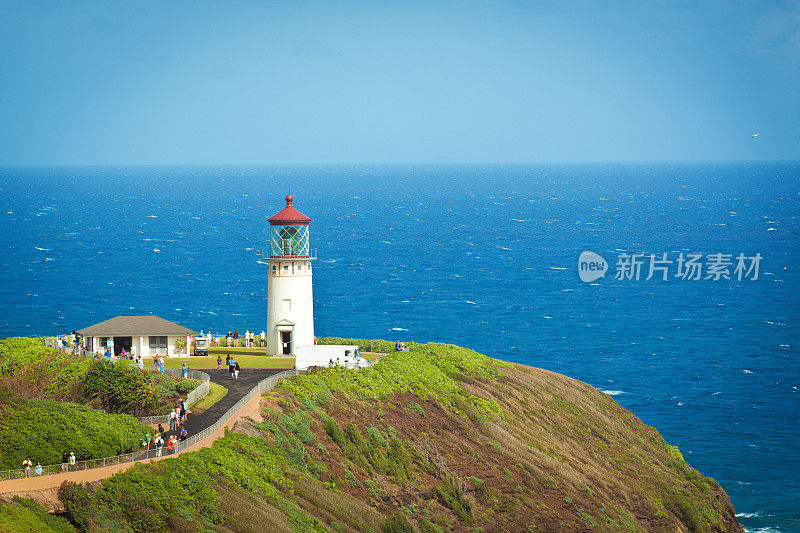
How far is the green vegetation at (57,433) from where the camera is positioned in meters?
33.0

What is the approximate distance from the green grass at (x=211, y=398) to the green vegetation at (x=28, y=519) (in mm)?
12901

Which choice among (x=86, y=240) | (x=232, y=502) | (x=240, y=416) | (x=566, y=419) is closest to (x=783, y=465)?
(x=566, y=419)

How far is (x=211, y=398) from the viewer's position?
45000 mm

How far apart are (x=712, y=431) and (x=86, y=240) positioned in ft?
437

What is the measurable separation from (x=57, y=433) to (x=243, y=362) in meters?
22.9

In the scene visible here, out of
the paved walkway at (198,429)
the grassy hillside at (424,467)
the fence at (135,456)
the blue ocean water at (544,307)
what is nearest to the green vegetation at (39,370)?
the paved walkway at (198,429)

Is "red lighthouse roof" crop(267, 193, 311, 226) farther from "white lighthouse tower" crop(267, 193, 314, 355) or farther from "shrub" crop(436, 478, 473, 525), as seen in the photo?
"shrub" crop(436, 478, 473, 525)

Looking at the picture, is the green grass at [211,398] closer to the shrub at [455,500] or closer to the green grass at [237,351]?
the shrub at [455,500]

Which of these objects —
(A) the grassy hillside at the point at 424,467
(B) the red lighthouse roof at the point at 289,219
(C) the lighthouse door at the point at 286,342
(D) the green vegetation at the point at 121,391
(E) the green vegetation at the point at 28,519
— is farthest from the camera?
(C) the lighthouse door at the point at 286,342

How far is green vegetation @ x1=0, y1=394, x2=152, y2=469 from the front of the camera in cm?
3300

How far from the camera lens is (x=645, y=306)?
406 ft

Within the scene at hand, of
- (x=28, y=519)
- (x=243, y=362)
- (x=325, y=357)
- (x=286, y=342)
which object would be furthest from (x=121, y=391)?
(x=286, y=342)

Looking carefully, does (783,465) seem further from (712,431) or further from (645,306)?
(645,306)

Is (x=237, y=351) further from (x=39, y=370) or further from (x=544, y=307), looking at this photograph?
(x=544, y=307)
